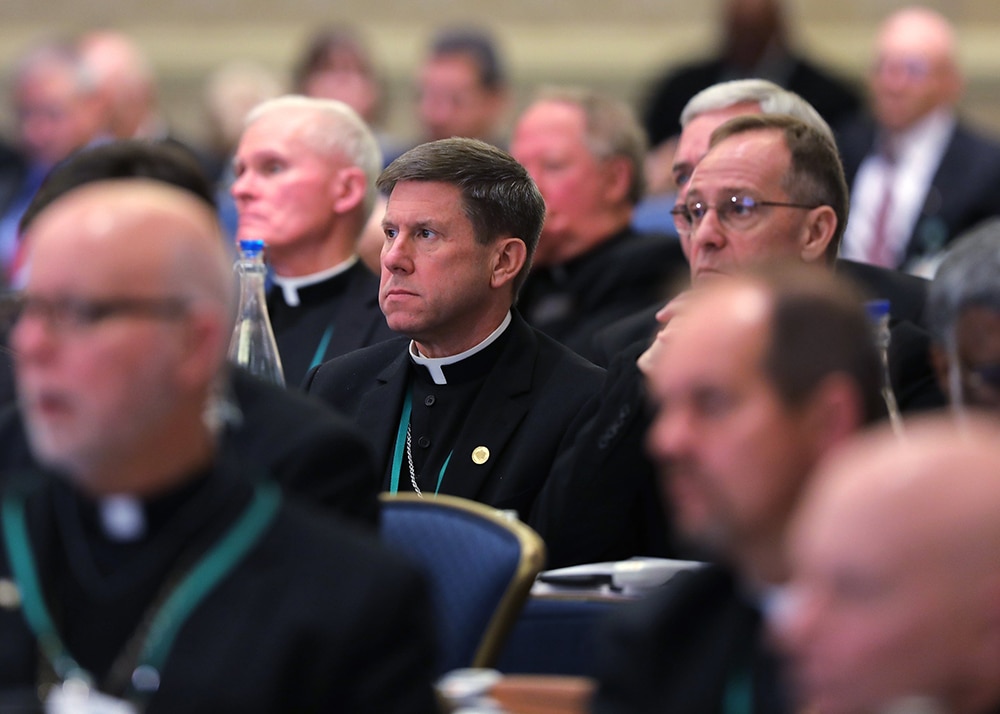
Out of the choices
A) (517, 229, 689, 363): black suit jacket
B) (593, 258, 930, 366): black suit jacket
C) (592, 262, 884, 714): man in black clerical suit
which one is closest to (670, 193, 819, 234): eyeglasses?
(593, 258, 930, 366): black suit jacket

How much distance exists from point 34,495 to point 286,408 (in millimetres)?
415

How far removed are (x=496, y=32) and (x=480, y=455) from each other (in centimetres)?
650

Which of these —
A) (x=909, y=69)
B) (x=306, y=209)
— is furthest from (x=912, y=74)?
(x=306, y=209)

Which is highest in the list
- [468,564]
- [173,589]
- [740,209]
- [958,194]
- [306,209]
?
[740,209]

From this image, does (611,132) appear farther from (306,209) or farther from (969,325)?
(969,325)

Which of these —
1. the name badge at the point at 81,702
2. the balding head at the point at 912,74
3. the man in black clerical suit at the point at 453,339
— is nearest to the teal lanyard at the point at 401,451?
the man in black clerical suit at the point at 453,339

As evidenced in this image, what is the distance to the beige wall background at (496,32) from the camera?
9.48 m

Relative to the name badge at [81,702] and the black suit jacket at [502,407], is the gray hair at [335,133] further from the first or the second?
the name badge at [81,702]

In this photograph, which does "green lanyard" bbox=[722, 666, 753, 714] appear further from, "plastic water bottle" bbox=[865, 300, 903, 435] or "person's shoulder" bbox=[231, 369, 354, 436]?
"plastic water bottle" bbox=[865, 300, 903, 435]

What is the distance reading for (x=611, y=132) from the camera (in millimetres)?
5484

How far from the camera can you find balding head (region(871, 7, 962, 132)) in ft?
23.5

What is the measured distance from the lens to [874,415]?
2.08 meters

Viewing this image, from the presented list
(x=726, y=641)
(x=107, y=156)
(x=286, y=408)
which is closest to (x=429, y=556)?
(x=286, y=408)

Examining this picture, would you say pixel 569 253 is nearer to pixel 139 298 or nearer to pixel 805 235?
pixel 805 235
